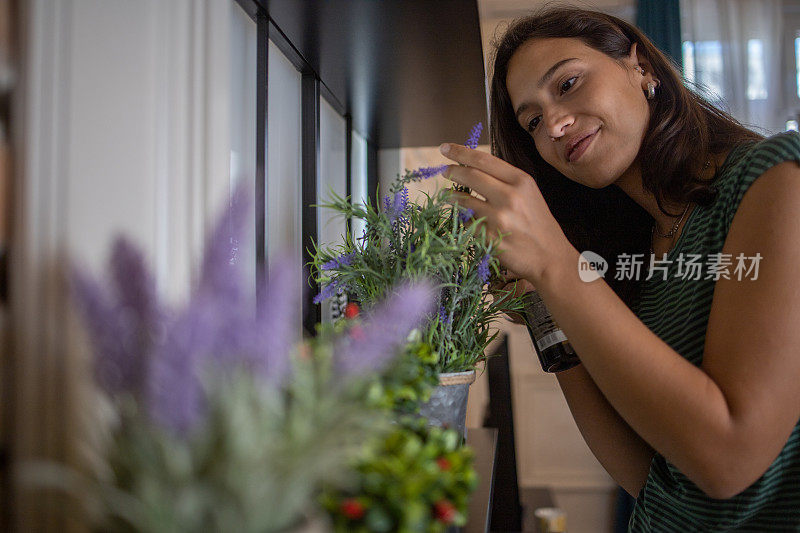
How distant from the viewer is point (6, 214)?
1.06ft

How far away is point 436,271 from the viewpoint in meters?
0.59

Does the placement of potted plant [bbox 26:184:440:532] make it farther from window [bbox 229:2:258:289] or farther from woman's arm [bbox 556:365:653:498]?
woman's arm [bbox 556:365:653:498]

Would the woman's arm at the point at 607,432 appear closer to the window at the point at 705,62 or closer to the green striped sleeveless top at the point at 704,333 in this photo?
the green striped sleeveless top at the point at 704,333

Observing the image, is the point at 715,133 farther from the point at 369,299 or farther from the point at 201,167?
the point at 201,167

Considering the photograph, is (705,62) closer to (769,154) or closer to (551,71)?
(551,71)

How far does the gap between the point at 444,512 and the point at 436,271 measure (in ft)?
1.06

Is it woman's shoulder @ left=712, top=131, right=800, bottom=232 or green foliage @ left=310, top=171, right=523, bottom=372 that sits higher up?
woman's shoulder @ left=712, top=131, right=800, bottom=232

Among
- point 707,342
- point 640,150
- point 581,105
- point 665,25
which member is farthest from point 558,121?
point 665,25

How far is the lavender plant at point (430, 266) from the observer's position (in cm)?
58

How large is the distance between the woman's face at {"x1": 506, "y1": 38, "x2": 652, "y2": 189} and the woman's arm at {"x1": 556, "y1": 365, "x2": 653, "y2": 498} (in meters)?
0.35

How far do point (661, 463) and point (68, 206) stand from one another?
2.84ft

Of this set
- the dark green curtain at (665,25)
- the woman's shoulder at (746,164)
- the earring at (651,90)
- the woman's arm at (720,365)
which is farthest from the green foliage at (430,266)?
the dark green curtain at (665,25)

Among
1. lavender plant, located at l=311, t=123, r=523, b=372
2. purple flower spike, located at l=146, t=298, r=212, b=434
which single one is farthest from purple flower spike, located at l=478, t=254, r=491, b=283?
purple flower spike, located at l=146, t=298, r=212, b=434

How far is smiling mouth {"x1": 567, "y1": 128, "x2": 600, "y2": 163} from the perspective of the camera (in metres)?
0.90
